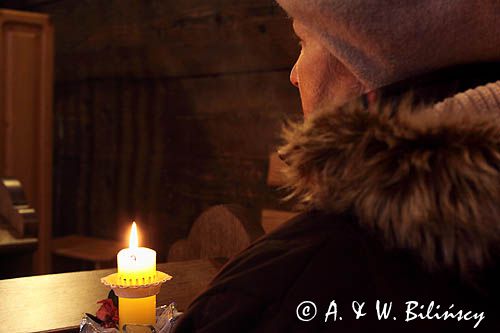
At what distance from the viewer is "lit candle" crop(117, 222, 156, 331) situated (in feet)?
3.50

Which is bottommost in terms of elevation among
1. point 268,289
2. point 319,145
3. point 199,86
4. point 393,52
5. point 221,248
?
point 221,248

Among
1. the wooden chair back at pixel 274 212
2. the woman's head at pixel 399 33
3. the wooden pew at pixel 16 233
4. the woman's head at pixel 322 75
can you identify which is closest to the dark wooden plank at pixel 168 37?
the wooden chair back at pixel 274 212

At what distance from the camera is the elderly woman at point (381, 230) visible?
67cm

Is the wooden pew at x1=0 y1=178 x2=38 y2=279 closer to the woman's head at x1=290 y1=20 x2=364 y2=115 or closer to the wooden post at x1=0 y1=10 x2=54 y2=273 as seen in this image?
the wooden post at x1=0 y1=10 x2=54 y2=273

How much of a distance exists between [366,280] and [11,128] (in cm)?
368

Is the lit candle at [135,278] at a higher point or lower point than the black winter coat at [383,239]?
lower

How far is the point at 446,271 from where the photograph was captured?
68 cm

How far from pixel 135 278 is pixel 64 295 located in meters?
0.47

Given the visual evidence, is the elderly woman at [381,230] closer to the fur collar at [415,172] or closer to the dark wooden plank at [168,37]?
the fur collar at [415,172]

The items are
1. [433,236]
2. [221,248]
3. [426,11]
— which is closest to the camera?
[433,236]

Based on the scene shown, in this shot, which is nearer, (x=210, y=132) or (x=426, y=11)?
(x=426, y=11)

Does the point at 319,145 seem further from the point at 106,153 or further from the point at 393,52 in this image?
the point at 106,153

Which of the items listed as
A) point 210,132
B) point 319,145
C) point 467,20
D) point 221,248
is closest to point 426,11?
point 467,20

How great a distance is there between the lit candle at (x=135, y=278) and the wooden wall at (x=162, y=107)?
2112 millimetres
